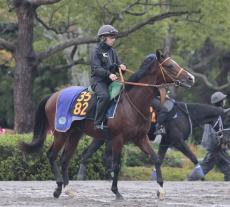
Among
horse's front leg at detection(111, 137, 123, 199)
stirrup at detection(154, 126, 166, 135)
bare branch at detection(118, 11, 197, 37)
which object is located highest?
bare branch at detection(118, 11, 197, 37)

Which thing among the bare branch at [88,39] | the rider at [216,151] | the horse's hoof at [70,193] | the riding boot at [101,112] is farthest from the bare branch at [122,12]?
the horse's hoof at [70,193]

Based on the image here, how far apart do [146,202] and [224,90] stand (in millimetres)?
29131

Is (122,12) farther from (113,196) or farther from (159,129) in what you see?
(113,196)

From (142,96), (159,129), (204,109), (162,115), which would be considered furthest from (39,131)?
(204,109)

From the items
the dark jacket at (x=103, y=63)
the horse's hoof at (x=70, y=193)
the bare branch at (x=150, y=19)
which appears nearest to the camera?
the dark jacket at (x=103, y=63)

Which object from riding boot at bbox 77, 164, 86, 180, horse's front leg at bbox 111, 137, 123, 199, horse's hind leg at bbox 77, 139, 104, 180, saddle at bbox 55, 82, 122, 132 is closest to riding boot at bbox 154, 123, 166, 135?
horse's hind leg at bbox 77, 139, 104, 180

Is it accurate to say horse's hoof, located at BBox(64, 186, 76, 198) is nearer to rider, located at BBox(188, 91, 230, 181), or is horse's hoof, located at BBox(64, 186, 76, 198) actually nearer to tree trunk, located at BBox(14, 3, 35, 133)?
rider, located at BBox(188, 91, 230, 181)

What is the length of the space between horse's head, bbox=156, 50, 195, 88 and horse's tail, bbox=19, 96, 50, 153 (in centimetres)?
252

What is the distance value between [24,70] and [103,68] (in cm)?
960

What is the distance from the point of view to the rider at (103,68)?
13.0 meters

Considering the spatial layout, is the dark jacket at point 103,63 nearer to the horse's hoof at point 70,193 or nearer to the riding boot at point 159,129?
the horse's hoof at point 70,193

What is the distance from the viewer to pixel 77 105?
13.6m

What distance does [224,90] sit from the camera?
41062 mm

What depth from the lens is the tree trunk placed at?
73.5 ft
